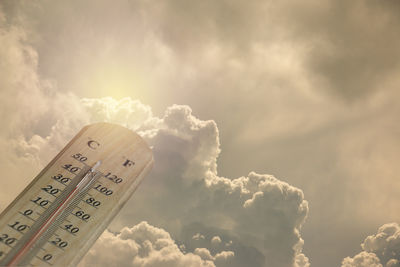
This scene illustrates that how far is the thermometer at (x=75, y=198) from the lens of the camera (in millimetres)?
4324

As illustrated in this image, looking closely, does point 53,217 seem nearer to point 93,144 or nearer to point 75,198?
point 75,198

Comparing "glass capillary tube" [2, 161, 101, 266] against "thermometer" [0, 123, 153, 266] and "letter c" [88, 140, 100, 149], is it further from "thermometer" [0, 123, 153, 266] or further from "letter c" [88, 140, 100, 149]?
"letter c" [88, 140, 100, 149]

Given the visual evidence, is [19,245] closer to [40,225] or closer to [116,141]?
[40,225]

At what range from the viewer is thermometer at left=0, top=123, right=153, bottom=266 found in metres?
4.32

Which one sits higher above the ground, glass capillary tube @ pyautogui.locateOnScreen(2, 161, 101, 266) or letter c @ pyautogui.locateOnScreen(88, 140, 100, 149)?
letter c @ pyautogui.locateOnScreen(88, 140, 100, 149)

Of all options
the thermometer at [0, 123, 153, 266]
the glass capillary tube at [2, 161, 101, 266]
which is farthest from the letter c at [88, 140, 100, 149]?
the glass capillary tube at [2, 161, 101, 266]

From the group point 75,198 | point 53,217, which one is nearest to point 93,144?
point 75,198

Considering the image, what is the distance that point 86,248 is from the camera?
15.1ft

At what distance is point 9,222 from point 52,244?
0.63 meters

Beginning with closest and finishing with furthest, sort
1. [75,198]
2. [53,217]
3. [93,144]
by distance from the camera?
[53,217]
[75,198]
[93,144]

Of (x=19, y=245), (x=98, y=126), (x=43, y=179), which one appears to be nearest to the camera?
(x=19, y=245)

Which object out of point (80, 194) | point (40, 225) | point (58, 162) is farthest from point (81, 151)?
point (40, 225)

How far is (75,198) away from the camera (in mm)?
4941

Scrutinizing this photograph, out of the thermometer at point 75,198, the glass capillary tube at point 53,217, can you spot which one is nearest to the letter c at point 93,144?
the thermometer at point 75,198
